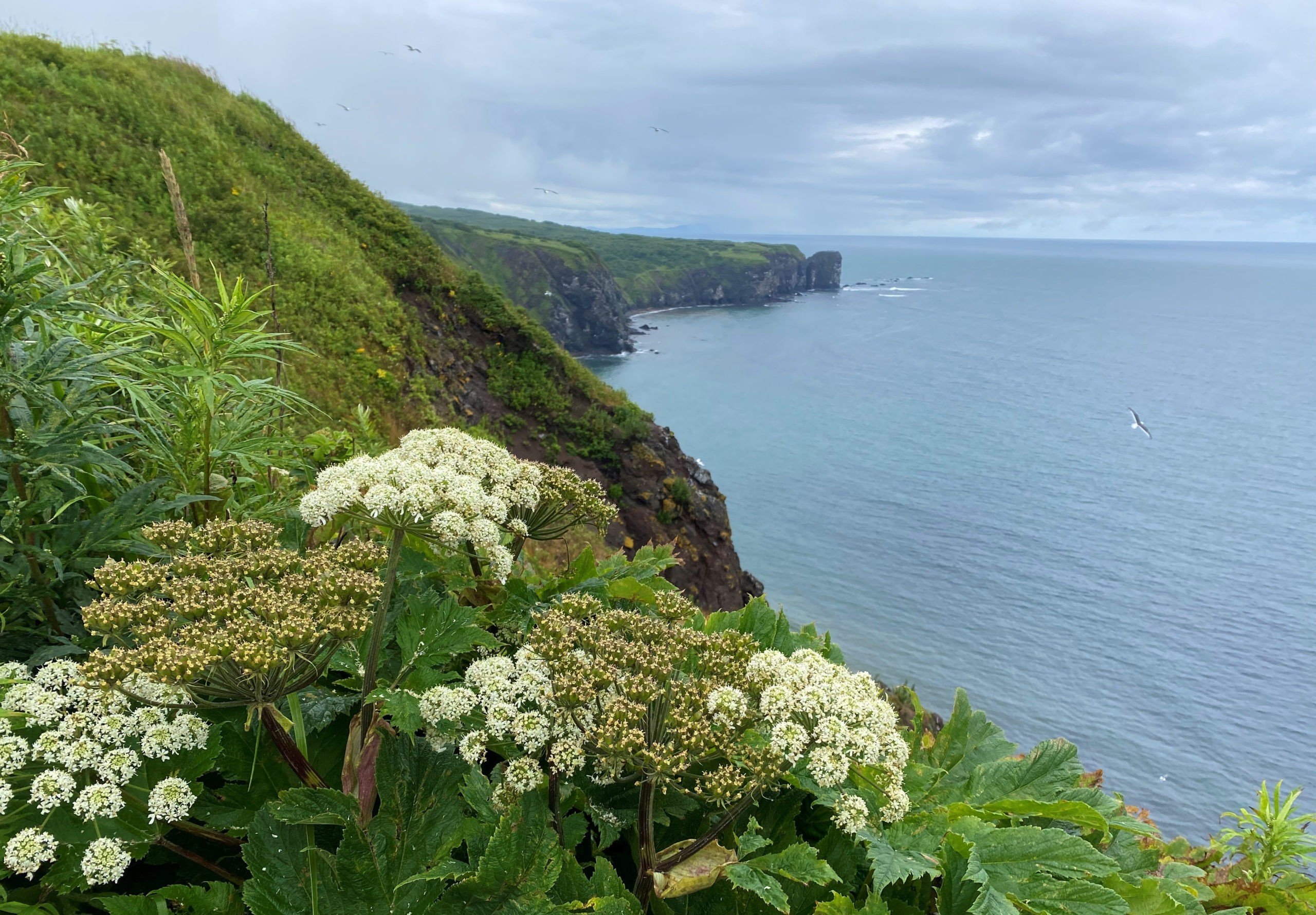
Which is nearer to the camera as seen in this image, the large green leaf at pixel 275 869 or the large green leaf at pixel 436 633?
the large green leaf at pixel 275 869

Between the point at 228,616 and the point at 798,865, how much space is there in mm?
2285

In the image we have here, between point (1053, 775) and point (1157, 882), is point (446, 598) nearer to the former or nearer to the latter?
point (1053, 775)

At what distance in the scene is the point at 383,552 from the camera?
126 inches

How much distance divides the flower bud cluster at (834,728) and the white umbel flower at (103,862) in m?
2.26

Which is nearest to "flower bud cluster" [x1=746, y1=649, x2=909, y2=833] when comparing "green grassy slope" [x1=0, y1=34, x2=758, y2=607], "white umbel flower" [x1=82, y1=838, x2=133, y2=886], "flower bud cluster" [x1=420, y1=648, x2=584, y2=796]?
"flower bud cluster" [x1=420, y1=648, x2=584, y2=796]

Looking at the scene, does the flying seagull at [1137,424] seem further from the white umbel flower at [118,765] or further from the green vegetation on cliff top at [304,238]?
the white umbel flower at [118,765]

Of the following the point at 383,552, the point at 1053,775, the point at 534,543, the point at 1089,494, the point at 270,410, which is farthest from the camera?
the point at 1089,494

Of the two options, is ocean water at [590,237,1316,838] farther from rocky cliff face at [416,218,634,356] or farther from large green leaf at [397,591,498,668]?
large green leaf at [397,591,498,668]

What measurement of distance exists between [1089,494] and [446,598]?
10400 cm

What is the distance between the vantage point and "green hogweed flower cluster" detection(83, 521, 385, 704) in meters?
2.40

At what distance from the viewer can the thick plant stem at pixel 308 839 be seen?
2660mm

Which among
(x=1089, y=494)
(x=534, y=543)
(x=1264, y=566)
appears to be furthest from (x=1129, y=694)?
(x=534, y=543)

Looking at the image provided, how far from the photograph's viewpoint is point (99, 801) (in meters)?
2.35

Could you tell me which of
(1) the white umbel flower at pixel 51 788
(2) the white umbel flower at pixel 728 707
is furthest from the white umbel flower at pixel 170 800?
(2) the white umbel flower at pixel 728 707
